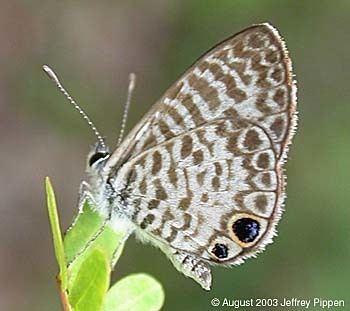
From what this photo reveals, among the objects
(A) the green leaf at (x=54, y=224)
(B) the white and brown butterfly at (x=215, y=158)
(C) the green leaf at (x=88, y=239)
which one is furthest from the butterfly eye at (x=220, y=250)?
(A) the green leaf at (x=54, y=224)

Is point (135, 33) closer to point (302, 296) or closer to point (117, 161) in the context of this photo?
point (302, 296)

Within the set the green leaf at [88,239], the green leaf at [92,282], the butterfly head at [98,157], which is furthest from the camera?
the butterfly head at [98,157]

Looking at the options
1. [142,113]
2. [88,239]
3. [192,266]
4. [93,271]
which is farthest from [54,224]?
[142,113]

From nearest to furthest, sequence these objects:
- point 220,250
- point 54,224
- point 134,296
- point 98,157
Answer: point 54,224 < point 134,296 < point 220,250 < point 98,157

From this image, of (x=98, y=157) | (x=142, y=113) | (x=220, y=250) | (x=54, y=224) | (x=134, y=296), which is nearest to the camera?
→ (x=54, y=224)

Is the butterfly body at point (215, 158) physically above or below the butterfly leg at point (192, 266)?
above

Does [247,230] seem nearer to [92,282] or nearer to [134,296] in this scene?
[134,296]

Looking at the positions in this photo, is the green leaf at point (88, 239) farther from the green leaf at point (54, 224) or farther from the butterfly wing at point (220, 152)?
the butterfly wing at point (220, 152)
